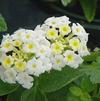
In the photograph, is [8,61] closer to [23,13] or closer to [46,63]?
[46,63]

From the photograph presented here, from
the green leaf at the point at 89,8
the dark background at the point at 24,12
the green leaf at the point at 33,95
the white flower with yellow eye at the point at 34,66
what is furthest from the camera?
the dark background at the point at 24,12

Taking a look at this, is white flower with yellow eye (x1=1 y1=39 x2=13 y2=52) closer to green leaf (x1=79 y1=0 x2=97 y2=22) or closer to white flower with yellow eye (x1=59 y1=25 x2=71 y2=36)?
white flower with yellow eye (x1=59 y1=25 x2=71 y2=36)

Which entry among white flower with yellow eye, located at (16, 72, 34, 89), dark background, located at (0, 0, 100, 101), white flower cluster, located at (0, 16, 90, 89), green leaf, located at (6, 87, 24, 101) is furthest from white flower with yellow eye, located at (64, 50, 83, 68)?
dark background, located at (0, 0, 100, 101)

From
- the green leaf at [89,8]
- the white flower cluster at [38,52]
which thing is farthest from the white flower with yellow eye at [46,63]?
the green leaf at [89,8]

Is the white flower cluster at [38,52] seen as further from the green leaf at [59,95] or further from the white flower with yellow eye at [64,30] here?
the green leaf at [59,95]

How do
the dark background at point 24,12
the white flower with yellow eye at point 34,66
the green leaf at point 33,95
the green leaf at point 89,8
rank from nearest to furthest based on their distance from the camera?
the white flower with yellow eye at point 34,66 → the green leaf at point 33,95 → the green leaf at point 89,8 → the dark background at point 24,12
